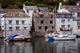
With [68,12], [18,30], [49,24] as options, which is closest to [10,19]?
[18,30]

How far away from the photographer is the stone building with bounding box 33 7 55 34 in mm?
60688

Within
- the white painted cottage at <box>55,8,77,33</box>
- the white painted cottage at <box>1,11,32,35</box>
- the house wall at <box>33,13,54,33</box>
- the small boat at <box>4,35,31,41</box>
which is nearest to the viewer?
the small boat at <box>4,35,31,41</box>

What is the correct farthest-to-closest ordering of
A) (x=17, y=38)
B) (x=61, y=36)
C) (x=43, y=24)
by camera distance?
Answer: (x=43, y=24) → (x=61, y=36) → (x=17, y=38)

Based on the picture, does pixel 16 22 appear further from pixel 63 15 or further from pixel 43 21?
pixel 63 15

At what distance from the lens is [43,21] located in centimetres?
6097

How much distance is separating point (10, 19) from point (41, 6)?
481 inches

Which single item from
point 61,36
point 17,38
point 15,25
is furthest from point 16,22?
point 61,36

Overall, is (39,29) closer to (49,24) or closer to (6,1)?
(49,24)

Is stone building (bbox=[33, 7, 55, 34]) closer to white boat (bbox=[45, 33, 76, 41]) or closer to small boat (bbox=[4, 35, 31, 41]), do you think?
white boat (bbox=[45, 33, 76, 41])

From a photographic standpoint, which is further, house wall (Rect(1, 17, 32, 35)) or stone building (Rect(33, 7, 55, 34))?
stone building (Rect(33, 7, 55, 34))

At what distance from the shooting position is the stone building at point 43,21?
60.7 metres

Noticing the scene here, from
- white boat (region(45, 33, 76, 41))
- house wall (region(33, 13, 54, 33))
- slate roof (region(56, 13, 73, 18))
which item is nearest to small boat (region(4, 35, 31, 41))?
white boat (region(45, 33, 76, 41))

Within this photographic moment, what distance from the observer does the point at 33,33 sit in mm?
59469

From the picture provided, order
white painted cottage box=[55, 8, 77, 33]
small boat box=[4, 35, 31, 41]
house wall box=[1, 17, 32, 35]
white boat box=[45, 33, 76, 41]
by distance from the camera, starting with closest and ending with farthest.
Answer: small boat box=[4, 35, 31, 41], white boat box=[45, 33, 76, 41], house wall box=[1, 17, 32, 35], white painted cottage box=[55, 8, 77, 33]
